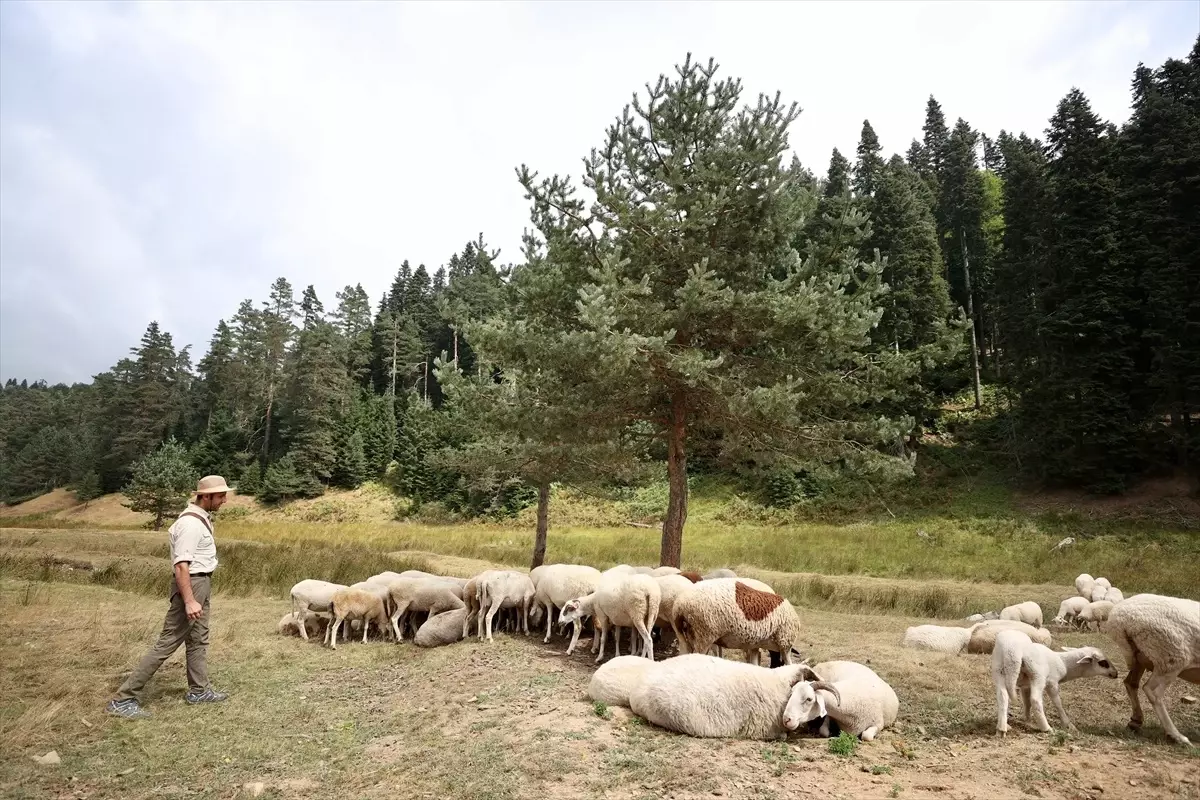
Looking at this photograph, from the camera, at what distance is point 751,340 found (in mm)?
11945

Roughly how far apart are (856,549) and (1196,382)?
16.4m

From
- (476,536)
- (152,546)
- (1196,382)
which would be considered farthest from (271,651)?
(1196,382)

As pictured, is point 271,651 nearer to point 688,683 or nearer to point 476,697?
point 476,697

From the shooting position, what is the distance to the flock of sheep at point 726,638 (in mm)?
5410

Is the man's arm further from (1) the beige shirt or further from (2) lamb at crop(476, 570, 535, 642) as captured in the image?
(2) lamb at crop(476, 570, 535, 642)

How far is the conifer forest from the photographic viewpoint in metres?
11.5

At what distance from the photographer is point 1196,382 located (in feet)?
83.7

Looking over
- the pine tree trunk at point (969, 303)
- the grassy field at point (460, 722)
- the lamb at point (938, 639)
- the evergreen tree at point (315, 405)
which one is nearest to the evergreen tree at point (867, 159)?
the pine tree trunk at point (969, 303)

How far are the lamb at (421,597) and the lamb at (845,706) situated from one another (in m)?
6.44

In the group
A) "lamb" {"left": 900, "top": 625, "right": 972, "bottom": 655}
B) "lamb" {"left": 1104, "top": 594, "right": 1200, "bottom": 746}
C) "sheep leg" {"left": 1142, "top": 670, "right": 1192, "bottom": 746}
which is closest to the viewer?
"sheep leg" {"left": 1142, "top": 670, "right": 1192, "bottom": 746}

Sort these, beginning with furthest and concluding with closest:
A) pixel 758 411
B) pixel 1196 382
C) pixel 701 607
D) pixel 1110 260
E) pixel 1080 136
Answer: pixel 1080 136
pixel 1110 260
pixel 1196 382
pixel 758 411
pixel 701 607

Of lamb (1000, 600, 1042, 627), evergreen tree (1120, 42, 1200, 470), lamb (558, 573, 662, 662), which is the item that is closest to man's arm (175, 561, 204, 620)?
lamb (558, 573, 662, 662)

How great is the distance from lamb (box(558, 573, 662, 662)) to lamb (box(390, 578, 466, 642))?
3210mm

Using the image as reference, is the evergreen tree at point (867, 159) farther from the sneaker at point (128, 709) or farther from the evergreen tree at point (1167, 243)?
the sneaker at point (128, 709)
